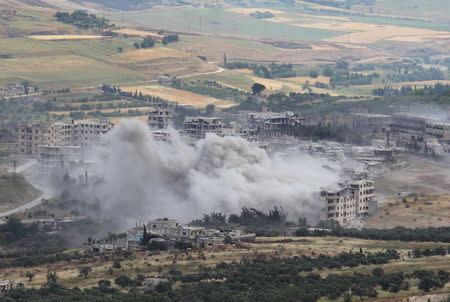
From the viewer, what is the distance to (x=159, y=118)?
132750mm

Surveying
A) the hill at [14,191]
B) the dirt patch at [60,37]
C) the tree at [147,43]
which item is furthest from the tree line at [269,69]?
the hill at [14,191]

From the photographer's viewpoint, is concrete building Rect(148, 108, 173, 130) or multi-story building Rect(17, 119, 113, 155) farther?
concrete building Rect(148, 108, 173, 130)

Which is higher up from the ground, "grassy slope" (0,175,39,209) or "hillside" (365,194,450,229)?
"hillside" (365,194,450,229)

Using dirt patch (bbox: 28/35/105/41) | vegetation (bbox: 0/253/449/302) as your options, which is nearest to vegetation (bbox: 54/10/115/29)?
dirt patch (bbox: 28/35/105/41)

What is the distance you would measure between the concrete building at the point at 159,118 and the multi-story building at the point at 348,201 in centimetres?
3238

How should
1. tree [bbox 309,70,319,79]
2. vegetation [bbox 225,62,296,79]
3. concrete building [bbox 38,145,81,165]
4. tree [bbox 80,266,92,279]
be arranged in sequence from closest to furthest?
tree [bbox 80,266,92,279], concrete building [bbox 38,145,81,165], vegetation [bbox 225,62,296,79], tree [bbox 309,70,319,79]

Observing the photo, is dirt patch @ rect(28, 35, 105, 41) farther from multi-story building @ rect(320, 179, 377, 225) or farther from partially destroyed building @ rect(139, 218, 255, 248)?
partially destroyed building @ rect(139, 218, 255, 248)

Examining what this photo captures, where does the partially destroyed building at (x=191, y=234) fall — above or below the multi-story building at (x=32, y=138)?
above

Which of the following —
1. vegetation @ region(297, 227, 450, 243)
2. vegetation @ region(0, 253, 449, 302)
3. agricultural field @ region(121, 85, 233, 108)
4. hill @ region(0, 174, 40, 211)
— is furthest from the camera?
agricultural field @ region(121, 85, 233, 108)

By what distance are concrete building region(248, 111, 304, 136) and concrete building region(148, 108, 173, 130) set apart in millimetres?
6544

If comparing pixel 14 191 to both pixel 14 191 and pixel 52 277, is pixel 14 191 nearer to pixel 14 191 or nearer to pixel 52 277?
pixel 14 191

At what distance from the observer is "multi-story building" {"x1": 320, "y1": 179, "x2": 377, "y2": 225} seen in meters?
99.0

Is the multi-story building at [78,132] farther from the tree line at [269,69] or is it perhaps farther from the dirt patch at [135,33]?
the dirt patch at [135,33]

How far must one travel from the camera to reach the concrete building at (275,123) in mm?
127250
